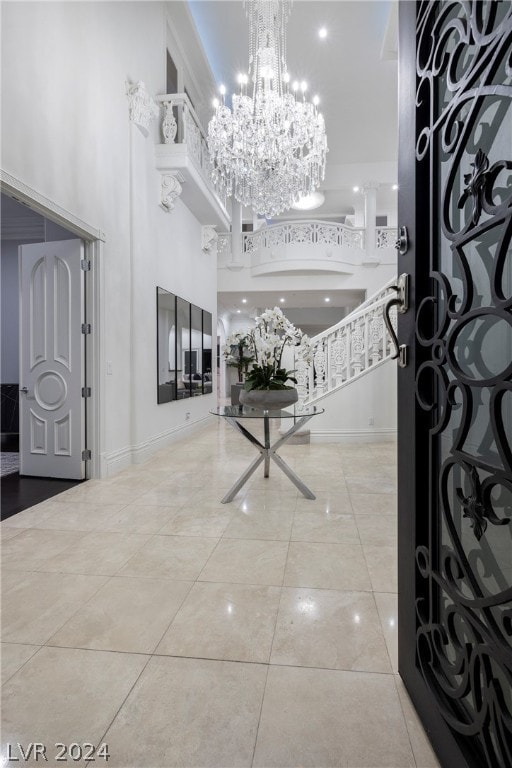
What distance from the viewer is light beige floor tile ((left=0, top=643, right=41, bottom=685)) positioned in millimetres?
1479

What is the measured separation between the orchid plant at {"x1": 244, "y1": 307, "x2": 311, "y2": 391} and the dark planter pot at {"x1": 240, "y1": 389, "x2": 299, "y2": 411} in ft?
0.17

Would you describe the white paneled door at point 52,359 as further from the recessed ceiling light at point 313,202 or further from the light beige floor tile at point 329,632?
the recessed ceiling light at point 313,202

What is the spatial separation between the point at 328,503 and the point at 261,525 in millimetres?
718

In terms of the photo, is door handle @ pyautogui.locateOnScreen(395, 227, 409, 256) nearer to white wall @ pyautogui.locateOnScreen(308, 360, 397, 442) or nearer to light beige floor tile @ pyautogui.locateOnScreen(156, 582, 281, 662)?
light beige floor tile @ pyautogui.locateOnScreen(156, 582, 281, 662)

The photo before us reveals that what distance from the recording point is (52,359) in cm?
409

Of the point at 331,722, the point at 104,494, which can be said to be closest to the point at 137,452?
the point at 104,494

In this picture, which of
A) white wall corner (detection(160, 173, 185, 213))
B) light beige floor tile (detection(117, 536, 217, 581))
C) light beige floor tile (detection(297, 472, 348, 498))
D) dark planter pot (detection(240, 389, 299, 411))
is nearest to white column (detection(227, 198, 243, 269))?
white wall corner (detection(160, 173, 185, 213))

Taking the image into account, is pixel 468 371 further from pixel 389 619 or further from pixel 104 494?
pixel 104 494

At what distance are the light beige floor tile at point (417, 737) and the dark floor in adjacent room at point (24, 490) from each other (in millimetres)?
2893

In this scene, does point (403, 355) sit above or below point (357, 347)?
below

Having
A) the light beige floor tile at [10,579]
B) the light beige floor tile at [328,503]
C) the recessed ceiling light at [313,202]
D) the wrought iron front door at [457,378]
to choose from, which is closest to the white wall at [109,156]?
the light beige floor tile at [10,579]

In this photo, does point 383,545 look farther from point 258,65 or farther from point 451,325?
point 258,65

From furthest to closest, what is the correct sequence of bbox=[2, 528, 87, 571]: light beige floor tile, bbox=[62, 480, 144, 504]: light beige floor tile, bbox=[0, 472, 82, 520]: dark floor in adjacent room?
1. bbox=[62, 480, 144, 504]: light beige floor tile
2. bbox=[0, 472, 82, 520]: dark floor in adjacent room
3. bbox=[2, 528, 87, 571]: light beige floor tile

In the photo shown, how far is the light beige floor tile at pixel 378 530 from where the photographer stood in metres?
2.58
